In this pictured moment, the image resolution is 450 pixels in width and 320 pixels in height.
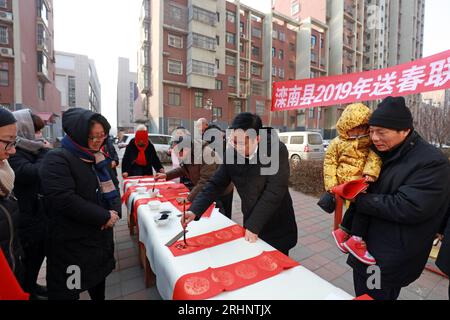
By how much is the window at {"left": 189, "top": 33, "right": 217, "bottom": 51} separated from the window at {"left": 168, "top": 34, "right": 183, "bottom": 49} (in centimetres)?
116

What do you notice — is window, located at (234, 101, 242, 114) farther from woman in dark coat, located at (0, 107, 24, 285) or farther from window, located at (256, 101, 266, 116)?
woman in dark coat, located at (0, 107, 24, 285)

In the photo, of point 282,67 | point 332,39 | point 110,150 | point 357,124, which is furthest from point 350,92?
point 332,39

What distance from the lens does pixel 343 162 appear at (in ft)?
5.20

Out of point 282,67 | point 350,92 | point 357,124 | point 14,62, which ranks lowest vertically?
point 357,124

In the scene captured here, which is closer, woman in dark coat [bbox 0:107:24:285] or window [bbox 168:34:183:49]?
woman in dark coat [bbox 0:107:24:285]

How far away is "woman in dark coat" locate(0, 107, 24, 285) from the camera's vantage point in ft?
4.17

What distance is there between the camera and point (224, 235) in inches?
68.7

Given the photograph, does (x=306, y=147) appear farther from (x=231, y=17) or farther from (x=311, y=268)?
(x=231, y=17)

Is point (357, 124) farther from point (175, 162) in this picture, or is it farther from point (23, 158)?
point (175, 162)

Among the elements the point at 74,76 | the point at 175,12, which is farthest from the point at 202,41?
the point at 74,76

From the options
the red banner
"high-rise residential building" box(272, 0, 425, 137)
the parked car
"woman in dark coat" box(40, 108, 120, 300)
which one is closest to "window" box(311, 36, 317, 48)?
"high-rise residential building" box(272, 0, 425, 137)

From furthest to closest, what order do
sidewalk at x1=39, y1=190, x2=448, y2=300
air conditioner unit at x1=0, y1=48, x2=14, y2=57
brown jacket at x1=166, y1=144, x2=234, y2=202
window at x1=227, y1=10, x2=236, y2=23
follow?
window at x1=227, y1=10, x2=236, y2=23, air conditioner unit at x1=0, y1=48, x2=14, y2=57, brown jacket at x1=166, y1=144, x2=234, y2=202, sidewalk at x1=39, y1=190, x2=448, y2=300

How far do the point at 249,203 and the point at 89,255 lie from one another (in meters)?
1.25

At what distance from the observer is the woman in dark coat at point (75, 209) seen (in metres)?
1.50
